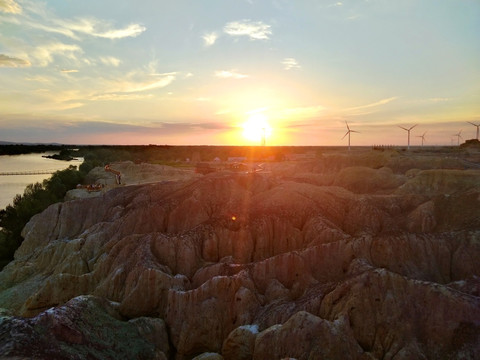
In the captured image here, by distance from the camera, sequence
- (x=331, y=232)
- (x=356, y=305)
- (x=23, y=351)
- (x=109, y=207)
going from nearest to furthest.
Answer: (x=23, y=351)
(x=356, y=305)
(x=331, y=232)
(x=109, y=207)

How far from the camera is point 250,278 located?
18297 mm

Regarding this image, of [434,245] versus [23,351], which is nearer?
[23,351]

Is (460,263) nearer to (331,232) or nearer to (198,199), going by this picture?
(331,232)

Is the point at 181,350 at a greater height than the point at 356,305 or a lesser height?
lesser

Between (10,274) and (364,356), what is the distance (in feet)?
84.7

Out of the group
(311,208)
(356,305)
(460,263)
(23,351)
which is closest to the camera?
(23,351)

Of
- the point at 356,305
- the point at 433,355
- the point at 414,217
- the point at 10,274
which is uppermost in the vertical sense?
the point at 414,217

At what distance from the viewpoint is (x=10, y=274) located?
28281mm

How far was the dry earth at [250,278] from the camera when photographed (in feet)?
44.7

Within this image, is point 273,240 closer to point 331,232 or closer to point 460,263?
point 331,232

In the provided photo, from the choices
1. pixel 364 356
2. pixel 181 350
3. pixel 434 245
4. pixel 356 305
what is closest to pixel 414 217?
pixel 434 245

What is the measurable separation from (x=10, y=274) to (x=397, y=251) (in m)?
26.4

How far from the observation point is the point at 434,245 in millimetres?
19609

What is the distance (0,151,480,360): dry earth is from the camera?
44.7 feet
